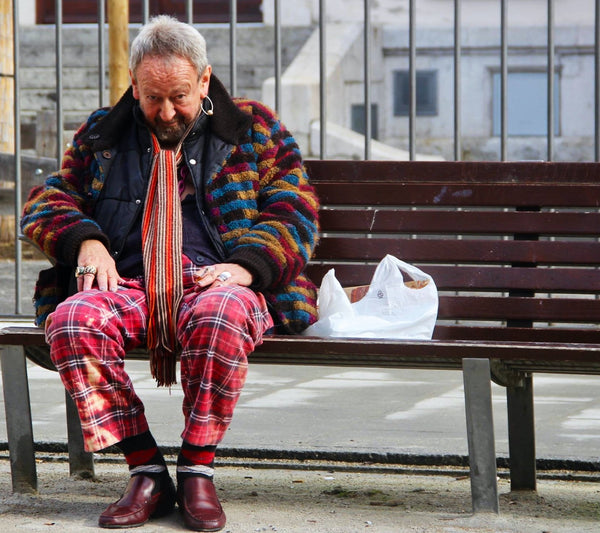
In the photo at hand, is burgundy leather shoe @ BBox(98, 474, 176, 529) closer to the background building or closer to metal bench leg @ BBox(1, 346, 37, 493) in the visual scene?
metal bench leg @ BBox(1, 346, 37, 493)

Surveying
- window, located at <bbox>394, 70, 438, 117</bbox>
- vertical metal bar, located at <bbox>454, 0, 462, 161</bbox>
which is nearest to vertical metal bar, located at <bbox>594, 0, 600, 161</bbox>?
vertical metal bar, located at <bbox>454, 0, 462, 161</bbox>

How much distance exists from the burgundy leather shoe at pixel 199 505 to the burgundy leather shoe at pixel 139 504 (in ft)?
0.19

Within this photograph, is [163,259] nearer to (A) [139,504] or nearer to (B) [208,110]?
(B) [208,110]

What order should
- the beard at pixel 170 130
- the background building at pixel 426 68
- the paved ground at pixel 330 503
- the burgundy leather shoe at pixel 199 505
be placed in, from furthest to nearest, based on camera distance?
1. the background building at pixel 426 68
2. the beard at pixel 170 130
3. the paved ground at pixel 330 503
4. the burgundy leather shoe at pixel 199 505

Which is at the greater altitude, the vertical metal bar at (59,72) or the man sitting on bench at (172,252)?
the vertical metal bar at (59,72)

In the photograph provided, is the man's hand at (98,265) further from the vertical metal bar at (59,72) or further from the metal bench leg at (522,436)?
the vertical metal bar at (59,72)

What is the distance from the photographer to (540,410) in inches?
192

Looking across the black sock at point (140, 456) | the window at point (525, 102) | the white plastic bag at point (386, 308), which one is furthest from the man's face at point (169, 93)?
Answer: the window at point (525, 102)

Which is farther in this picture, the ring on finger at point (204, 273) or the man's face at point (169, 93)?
the man's face at point (169, 93)

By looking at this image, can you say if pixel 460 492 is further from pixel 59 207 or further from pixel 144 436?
pixel 59 207

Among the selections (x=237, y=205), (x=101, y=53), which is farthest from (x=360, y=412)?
(x=101, y=53)

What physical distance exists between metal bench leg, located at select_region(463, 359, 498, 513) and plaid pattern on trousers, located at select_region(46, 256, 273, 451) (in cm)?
54

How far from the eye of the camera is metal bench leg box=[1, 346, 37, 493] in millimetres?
3395

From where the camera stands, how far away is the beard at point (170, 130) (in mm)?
3613
